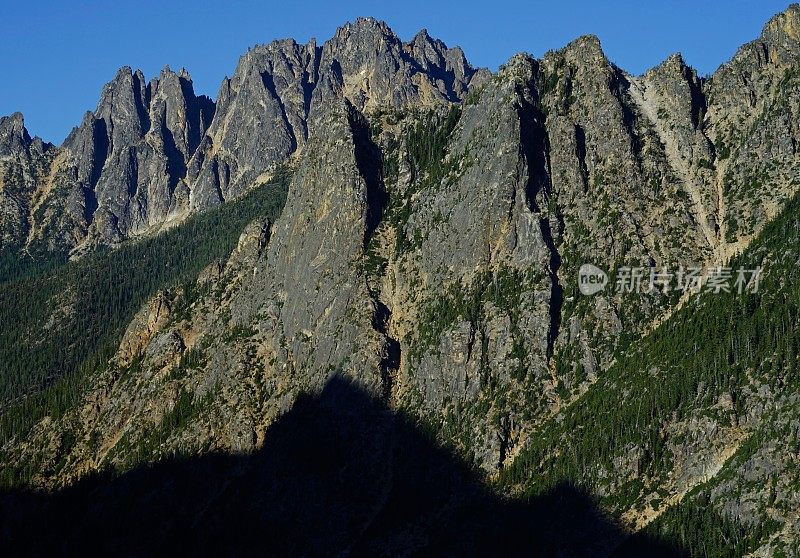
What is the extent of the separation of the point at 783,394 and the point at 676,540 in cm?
3257

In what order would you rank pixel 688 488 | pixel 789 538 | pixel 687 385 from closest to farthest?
pixel 789 538 → pixel 688 488 → pixel 687 385

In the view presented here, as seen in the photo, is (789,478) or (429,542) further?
(429,542)

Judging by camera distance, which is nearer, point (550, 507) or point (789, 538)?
point (789, 538)

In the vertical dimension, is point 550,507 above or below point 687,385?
below

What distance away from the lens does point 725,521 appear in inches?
6678

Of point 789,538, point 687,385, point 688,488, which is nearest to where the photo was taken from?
point 789,538

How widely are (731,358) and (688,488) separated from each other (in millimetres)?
26537

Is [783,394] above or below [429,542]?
above

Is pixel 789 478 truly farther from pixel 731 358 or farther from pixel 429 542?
pixel 429 542

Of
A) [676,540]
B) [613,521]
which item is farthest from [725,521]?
[613,521]

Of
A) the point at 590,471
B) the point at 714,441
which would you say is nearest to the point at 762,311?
the point at 714,441

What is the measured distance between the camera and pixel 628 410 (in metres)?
195

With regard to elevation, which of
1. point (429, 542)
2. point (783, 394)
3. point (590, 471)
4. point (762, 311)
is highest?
point (762, 311)

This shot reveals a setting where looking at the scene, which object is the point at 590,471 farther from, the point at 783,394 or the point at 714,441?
the point at 783,394
